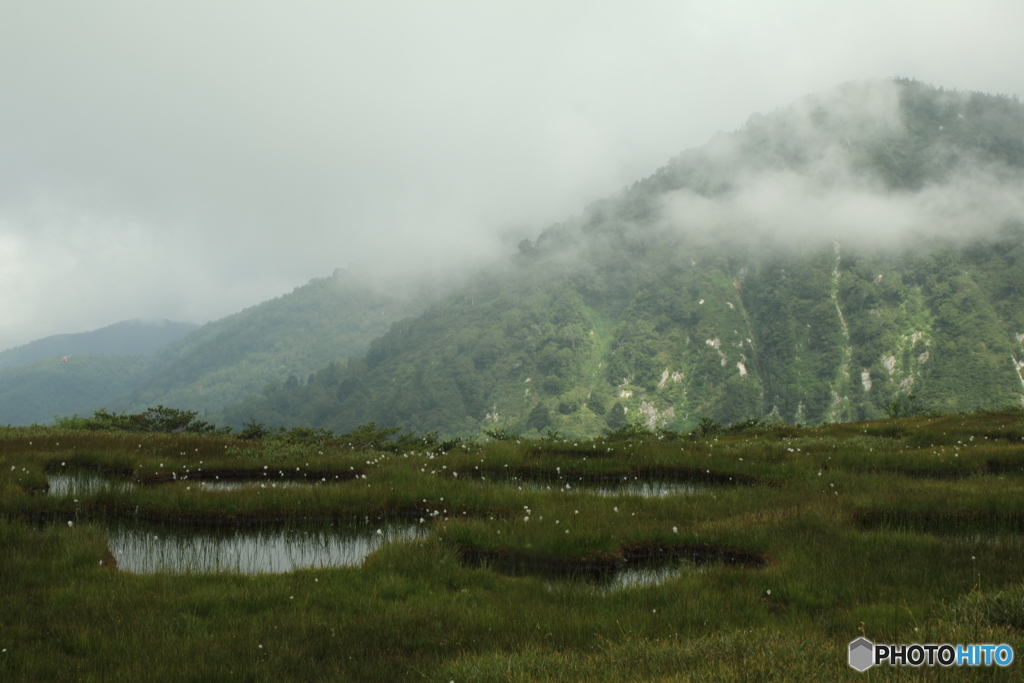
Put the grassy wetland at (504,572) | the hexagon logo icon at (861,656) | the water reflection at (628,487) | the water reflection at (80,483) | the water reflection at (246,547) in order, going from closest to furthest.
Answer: the hexagon logo icon at (861,656) → the grassy wetland at (504,572) → the water reflection at (246,547) → the water reflection at (80,483) → the water reflection at (628,487)

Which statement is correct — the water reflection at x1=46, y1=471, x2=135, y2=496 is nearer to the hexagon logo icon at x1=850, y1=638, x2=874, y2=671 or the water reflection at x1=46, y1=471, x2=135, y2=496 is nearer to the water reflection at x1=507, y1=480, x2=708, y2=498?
the water reflection at x1=507, y1=480, x2=708, y2=498

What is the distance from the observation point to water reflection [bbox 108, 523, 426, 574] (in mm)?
11453

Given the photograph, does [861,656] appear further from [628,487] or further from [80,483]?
[80,483]

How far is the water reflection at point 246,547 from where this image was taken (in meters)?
11.5

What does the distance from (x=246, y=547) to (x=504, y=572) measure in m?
5.63

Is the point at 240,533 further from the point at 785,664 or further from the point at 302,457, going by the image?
the point at 785,664

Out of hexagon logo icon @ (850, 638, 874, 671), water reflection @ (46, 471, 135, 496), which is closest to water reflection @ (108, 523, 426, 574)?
water reflection @ (46, 471, 135, 496)

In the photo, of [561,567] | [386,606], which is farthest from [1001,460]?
[386,606]

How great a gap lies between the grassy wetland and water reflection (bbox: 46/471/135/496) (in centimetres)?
11

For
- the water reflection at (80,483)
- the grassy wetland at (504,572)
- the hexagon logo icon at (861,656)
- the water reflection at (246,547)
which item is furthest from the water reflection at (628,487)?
the hexagon logo icon at (861,656)

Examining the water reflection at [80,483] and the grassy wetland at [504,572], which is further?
the water reflection at [80,483]

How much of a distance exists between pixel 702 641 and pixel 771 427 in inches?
1480

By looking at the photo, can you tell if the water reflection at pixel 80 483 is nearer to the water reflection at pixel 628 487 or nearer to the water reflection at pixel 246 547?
the water reflection at pixel 246 547

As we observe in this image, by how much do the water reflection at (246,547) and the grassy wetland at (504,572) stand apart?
16 cm
